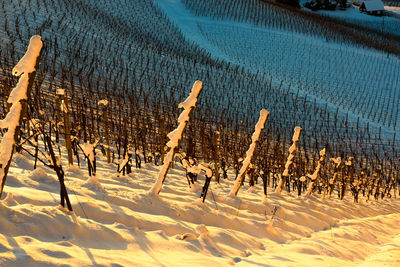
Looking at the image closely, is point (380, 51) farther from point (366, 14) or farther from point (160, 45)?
point (366, 14)

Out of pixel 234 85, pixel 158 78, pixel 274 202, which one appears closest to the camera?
pixel 274 202

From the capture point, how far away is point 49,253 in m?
1.86

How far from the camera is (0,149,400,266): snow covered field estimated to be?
6.70ft

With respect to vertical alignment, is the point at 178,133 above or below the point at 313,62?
below

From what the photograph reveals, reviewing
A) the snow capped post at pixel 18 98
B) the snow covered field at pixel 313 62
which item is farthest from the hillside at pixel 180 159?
the snow covered field at pixel 313 62

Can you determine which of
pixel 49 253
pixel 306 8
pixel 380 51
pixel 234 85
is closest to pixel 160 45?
pixel 234 85

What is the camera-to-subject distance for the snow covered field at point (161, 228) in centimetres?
204

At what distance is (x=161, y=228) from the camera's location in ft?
8.75

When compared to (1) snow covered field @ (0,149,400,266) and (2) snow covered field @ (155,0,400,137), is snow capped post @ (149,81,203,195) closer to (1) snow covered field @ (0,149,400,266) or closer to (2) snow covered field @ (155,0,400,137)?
(1) snow covered field @ (0,149,400,266)

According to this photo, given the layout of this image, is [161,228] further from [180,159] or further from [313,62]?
[313,62]

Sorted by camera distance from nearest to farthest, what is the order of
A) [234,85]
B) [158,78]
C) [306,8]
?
[158,78] < [234,85] < [306,8]

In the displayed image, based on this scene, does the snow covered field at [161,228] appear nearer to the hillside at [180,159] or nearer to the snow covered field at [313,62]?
the hillside at [180,159]

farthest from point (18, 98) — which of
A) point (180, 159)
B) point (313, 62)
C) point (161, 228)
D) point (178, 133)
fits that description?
point (313, 62)

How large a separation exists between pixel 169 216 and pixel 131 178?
104cm
